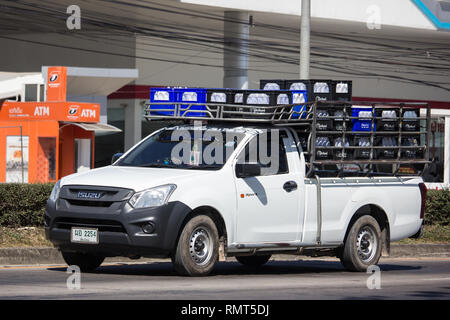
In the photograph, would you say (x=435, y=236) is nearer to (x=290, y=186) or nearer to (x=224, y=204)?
(x=290, y=186)

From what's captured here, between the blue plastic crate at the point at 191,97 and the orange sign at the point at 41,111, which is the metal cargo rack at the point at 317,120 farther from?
the orange sign at the point at 41,111

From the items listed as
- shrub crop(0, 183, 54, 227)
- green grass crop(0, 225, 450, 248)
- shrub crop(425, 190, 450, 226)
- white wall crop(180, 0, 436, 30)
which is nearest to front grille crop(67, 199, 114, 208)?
green grass crop(0, 225, 450, 248)

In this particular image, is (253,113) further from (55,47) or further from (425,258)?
(55,47)

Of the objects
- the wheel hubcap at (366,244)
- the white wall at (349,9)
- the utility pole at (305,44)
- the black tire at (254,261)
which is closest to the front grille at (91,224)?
the black tire at (254,261)

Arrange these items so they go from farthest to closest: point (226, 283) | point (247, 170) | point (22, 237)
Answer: point (22, 237) < point (247, 170) < point (226, 283)

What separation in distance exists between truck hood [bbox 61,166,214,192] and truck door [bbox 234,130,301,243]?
2.26 ft

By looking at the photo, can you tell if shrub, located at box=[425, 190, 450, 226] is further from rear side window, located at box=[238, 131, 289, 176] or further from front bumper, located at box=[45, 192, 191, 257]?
front bumper, located at box=[45, 192, 191, 257]

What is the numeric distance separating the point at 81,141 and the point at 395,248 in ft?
44.3

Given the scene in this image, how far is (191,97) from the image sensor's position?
541 inches

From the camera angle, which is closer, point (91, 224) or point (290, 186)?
point (91, 224)

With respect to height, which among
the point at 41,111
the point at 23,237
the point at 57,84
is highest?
the point at 57,84

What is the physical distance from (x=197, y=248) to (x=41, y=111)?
15855 millimetres

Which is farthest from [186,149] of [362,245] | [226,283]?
[362,245]

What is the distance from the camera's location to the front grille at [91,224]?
11445 mm
